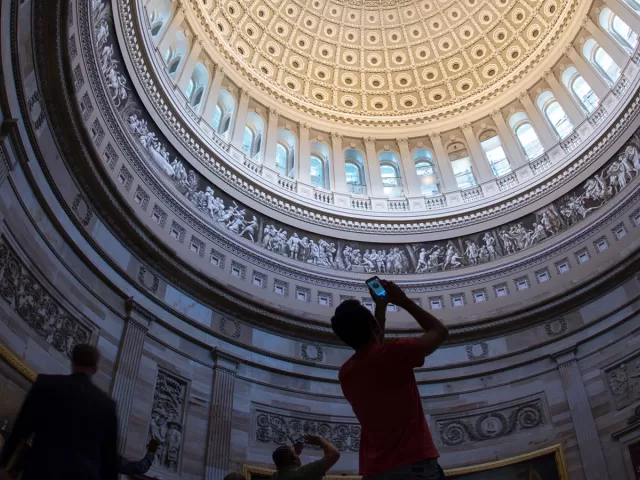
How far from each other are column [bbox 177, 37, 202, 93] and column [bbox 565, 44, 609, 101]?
15.0 m

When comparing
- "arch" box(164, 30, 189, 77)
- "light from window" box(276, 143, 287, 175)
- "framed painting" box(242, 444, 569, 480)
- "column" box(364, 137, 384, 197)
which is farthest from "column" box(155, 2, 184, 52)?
"framed painting" box(242, 444, 569, 480)

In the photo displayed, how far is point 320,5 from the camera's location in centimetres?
2964

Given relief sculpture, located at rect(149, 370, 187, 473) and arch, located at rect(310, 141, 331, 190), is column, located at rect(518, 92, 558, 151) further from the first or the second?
relief sculpture, located at rect(149, 370, 187, 473)

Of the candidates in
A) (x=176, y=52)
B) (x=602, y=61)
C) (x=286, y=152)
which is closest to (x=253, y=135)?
(x=286, y=152)

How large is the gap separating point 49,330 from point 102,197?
359 centimetres

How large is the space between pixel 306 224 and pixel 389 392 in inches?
697

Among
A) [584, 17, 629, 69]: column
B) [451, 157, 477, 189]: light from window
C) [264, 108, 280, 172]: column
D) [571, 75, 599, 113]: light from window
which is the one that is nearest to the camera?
[584, 17, 629, 69]: column

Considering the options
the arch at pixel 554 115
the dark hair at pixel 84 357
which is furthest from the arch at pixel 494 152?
the dark hair at pixel 84 357

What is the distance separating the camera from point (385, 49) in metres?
29.8

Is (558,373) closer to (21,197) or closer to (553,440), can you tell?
(553,440)

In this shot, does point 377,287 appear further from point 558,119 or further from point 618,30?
point 618,30

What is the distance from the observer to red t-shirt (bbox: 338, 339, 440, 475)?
351 centimetres

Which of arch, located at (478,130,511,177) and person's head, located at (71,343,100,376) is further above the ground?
arch, located at (478,130,511,177)

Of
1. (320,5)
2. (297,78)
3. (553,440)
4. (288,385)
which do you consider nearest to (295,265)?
(288,385)
